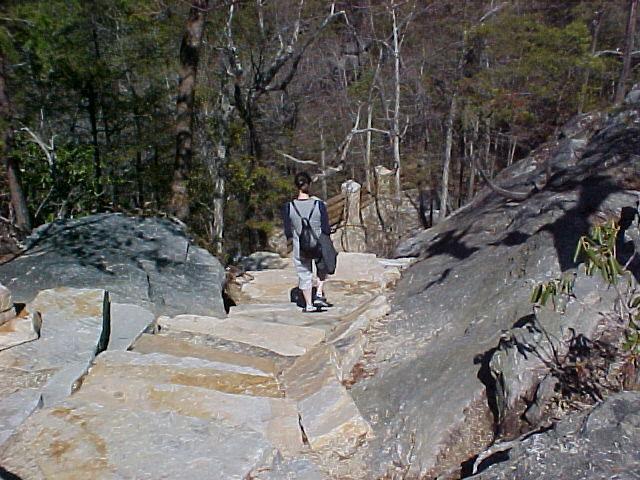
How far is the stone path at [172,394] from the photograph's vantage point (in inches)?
111

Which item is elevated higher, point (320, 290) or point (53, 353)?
point (53, 353)

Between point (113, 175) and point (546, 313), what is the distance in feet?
33.1

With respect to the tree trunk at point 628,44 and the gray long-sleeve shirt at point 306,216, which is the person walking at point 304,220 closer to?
the gray long-sleeve shirt at point 306,216

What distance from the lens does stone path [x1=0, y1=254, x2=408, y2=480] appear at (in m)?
2.82

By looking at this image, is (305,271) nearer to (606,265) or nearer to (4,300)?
(4,300)

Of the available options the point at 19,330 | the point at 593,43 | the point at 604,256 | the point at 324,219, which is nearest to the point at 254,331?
the point at 324,219

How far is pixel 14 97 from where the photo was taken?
33.2ft

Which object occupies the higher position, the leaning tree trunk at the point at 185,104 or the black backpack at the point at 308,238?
the leaning tree trunk at the point at 185,104

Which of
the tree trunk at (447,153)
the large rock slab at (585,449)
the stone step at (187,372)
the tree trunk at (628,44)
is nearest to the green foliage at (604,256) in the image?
the large rock slab at (585,449)

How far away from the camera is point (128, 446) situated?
2.87m

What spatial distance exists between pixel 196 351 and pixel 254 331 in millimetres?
687

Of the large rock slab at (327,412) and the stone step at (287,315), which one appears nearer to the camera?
the large rock slab at (327,412)

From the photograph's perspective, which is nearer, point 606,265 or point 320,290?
point 606,265

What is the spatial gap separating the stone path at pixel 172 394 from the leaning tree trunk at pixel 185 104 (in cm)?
321
